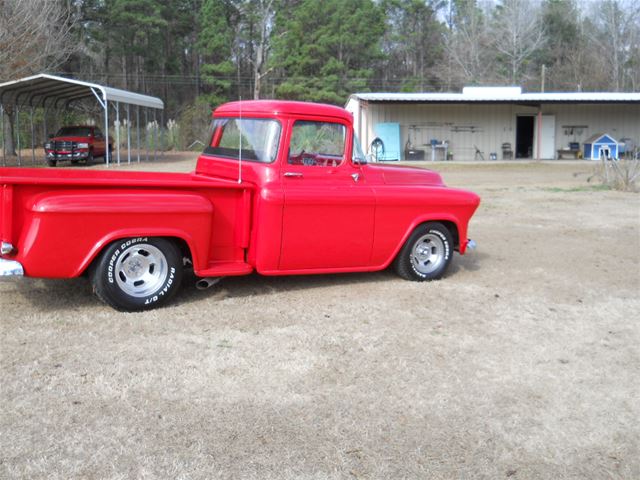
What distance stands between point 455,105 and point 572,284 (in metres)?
27.5

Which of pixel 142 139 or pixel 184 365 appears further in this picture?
pixel 142 139

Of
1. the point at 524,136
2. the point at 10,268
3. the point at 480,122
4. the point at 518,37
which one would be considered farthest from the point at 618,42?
the point at 10,268

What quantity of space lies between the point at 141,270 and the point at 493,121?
102 feet

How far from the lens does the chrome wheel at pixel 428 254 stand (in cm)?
731

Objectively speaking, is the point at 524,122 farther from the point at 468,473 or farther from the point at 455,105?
the point at 468,473

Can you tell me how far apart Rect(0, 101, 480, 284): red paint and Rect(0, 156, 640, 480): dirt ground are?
1.50 ft

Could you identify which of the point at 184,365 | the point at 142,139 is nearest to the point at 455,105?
the point at 142,139

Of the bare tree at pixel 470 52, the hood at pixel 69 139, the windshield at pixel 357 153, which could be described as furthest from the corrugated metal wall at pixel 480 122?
the windshield at pixel 357 153

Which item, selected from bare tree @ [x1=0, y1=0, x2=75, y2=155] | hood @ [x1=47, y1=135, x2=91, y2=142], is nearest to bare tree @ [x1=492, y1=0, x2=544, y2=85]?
bare tree @ [x1=0, y1=0, x2=75, y2=155]

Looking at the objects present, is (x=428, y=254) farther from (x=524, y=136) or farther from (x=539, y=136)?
(x=524, y=136)

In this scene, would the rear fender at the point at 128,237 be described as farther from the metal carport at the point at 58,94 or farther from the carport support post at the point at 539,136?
the carport support post at the point at 539,136

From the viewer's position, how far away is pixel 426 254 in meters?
7.44

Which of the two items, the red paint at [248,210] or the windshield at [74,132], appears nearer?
the red paint at [248,210]

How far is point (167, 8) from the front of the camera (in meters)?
52.1
